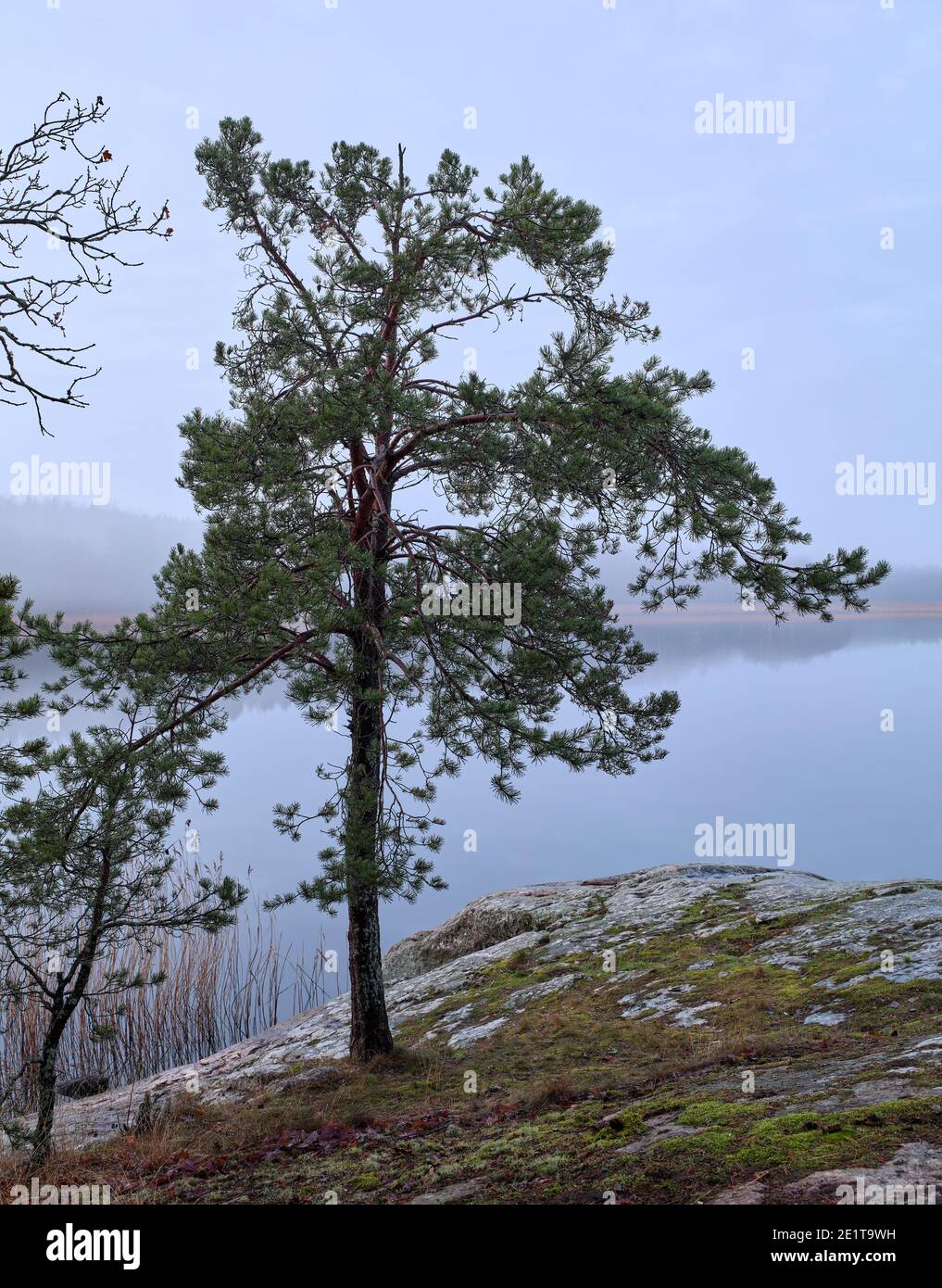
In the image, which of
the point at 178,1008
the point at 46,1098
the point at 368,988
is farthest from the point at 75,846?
the point at 178,1008

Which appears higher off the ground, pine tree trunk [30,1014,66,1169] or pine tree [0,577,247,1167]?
pine tree [0,577,247,1167]

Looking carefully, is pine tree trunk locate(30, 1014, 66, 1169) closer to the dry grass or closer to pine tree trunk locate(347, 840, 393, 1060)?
pine tree trunk locate(347, 840, 393, 1060)

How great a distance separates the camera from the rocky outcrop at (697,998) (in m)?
6.35

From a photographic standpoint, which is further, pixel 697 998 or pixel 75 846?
pixel 697 998

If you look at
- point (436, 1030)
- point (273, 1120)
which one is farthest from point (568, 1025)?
point (273, 1120)

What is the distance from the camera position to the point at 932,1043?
7.00 m

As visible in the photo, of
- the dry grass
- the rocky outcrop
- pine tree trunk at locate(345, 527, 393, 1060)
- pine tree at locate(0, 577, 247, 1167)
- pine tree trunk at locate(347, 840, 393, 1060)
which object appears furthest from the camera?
the dry grass

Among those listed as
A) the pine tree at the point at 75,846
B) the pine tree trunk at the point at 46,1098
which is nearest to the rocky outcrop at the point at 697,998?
the pine tree trunk at the point at 46,1098

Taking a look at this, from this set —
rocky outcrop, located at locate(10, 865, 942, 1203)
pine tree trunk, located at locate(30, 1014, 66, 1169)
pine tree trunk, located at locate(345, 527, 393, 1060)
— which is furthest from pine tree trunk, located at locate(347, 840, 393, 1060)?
pine tree trunk, located at locate(30, 1014, 66, 1169)

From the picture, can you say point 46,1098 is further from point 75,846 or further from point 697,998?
point 697,998

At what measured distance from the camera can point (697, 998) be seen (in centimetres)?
1076

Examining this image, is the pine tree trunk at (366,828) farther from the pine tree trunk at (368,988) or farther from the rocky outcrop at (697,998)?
the rocky outcrop at (697,998)

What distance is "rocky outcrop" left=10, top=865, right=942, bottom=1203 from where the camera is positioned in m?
6.35
